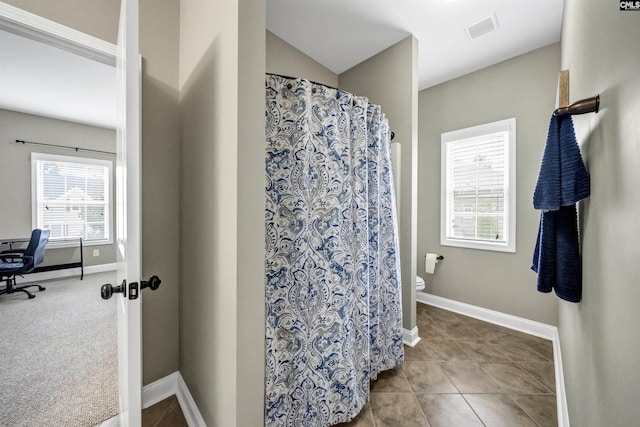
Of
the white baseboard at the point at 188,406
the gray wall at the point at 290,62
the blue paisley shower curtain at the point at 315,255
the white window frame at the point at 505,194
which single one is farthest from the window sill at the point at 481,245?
the white baseboard at the point at 188,406

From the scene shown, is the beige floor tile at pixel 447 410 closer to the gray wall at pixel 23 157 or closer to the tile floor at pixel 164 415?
the tile floor at pixel 164 415

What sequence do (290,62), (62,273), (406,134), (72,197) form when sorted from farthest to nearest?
(72,197), (62,273), (290,62), (406,134)

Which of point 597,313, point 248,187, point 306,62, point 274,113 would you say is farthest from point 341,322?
point 306,62

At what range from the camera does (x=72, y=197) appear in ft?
15.5

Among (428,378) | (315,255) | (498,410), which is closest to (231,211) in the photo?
(315,255)

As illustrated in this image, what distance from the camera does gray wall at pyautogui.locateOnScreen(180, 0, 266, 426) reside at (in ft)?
3.18

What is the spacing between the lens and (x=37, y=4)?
3.87 feet

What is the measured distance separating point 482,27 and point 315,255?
2.46 meters

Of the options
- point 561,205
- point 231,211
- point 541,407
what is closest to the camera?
point 561,205

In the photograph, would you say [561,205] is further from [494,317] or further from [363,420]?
[494,317]

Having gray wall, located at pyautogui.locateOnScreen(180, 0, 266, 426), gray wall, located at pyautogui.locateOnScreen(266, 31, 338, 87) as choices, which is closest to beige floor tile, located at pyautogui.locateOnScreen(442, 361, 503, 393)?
gray wall, located at pyautogui.locateOnScreen(180, 0, 266, 426)

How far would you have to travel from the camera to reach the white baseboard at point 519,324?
1543 millimetres

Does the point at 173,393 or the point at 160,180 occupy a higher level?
the point at 160,180

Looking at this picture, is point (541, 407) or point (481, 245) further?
point (481, 245)
